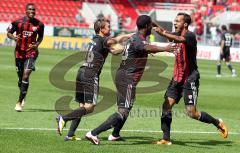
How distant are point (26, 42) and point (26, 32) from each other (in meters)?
0.26

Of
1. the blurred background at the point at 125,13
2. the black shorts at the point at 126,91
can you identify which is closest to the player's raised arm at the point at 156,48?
the black shorts at the point at 126,91

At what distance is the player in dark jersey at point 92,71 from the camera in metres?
11.5

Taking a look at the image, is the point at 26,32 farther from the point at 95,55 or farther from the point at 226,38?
the point at 226,38

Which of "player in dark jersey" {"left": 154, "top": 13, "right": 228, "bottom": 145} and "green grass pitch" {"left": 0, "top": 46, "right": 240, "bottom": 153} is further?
"player in dark jersey" {"left": 154, "top": 13, "right": 228, "bottom": 145}

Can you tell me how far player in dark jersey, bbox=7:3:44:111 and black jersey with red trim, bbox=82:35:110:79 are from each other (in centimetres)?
474

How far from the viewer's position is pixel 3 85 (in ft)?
73.2

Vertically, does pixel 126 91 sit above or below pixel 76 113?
above

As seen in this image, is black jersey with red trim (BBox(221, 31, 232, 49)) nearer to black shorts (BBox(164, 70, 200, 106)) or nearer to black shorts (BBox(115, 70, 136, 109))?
black shorts (BBox(164, 70, 200, 106))

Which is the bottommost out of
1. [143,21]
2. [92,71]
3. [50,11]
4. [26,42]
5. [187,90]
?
[50,11]

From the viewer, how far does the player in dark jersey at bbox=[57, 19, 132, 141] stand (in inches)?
452

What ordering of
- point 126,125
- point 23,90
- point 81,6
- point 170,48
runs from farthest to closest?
point 81,6 < point 23,90 < point 126,125 < point 170,48

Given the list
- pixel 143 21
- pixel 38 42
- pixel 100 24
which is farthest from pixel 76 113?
pixel 38 42

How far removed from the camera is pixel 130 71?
11.4m

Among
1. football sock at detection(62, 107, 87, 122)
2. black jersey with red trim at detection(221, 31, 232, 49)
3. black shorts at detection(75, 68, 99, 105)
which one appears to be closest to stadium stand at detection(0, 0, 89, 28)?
black jersey with red trim at detection(221, 31, 232, 49)
